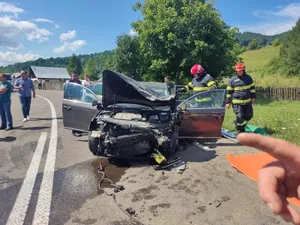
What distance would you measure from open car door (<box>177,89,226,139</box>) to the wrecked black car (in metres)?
0.31

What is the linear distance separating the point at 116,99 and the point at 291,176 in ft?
17.0

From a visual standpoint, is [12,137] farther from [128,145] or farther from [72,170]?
[128,145]

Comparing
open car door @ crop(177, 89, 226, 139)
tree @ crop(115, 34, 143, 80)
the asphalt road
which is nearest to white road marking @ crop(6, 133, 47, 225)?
the asphalt road

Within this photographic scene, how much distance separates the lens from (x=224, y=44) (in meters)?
17.0

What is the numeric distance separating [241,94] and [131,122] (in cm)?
326

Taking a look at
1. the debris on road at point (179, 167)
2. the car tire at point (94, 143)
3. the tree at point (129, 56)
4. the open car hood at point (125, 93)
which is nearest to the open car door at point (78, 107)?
the open car hood at point (125, 93)

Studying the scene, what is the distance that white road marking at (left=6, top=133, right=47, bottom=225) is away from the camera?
3.29 metres

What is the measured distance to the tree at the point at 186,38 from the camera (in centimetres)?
1653

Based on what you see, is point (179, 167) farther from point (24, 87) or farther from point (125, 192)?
point (24, 87)

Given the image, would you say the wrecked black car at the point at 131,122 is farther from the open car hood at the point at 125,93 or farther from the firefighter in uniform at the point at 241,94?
the firefighter in uniform at the point at 241,94

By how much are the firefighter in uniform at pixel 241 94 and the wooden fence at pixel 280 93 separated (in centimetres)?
1435

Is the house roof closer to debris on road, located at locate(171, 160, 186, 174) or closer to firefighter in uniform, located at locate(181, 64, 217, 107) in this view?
firefighter in uniform, located at locate(181, 64, 217, 107)

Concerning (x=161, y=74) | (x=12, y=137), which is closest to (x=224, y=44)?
(x=161, y=74)

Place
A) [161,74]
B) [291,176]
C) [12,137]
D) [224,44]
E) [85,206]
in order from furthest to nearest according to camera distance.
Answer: [161,74]
[224,44]
[12,137]
[85,206]
[291,176]
